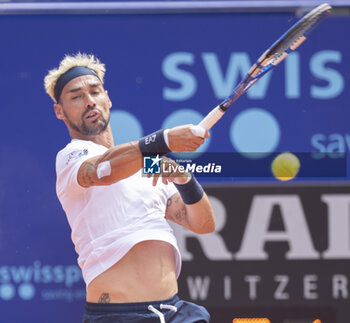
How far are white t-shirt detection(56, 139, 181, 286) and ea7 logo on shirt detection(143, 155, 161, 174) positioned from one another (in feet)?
0.51

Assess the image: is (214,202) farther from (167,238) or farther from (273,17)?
(273,17)

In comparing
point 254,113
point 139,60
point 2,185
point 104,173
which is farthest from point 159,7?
point 2,185

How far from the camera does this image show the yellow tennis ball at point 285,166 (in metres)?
2.79

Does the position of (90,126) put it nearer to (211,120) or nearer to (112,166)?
(112,166)

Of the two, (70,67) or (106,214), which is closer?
(106,214)

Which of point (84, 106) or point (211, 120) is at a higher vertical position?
point (84, 106)

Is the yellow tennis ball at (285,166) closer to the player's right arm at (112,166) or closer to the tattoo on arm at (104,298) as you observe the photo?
the player's right arm at (112,166)

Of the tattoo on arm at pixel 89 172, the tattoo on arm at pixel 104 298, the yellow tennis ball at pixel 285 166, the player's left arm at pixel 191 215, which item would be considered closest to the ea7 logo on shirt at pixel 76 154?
the tattoo on arm at pixel 89 172

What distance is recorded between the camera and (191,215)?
2635 millimetres

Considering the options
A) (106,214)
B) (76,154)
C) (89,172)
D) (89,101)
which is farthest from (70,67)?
(106,214)

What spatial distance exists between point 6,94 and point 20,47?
239mm

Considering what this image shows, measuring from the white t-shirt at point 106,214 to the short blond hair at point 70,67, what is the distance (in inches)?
16.1

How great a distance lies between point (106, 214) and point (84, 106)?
573 millimetres

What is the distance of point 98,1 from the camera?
2.80 meters
